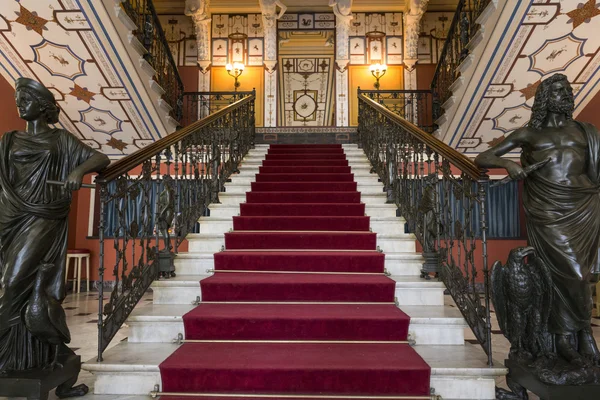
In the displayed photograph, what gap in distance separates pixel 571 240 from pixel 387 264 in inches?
56.4

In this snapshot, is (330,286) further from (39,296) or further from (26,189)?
(26,189)

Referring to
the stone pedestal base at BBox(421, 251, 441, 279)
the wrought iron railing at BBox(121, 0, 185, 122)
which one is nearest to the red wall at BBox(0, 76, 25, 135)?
the wrought iron railing at BBox(121, 0, 185, 122)

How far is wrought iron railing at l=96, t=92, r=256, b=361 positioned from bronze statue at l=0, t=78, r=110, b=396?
200 millimetres

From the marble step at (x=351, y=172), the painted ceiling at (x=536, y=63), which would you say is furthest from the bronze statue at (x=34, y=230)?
the painted ceiling at (x=536, y=63)

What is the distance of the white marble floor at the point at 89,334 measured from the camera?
2.46m

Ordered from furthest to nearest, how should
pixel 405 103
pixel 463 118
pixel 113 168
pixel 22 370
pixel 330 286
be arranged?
pixel 405 103
pixel 463 118
pixel 330 286
pixel 113 168
pixel 22 370

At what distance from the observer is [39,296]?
2.07 meters

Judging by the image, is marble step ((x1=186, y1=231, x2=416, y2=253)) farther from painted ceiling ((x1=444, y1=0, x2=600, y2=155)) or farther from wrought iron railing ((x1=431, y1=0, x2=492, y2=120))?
wrought iron railing ((x1=431, y1=0, x2=492, y2=120))

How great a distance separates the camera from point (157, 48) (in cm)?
674

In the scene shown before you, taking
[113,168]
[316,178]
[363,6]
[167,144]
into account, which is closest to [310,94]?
[363,6]

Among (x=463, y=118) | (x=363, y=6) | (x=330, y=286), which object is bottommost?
(x=330, y=286)

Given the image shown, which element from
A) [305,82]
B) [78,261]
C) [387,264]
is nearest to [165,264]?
[387,264]

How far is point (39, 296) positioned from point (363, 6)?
9661 millimetres

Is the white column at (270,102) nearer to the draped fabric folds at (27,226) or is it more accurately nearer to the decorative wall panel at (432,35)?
the decorative wall panel at (432,35)
